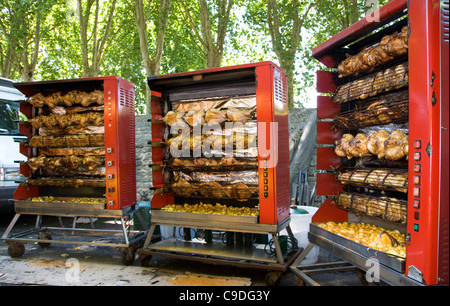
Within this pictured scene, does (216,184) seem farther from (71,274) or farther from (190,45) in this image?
(190,45)

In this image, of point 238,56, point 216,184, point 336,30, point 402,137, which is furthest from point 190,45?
point 402,137

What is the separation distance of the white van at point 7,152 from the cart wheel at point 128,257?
335 centimetres

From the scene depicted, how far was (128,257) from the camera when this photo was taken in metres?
5.06

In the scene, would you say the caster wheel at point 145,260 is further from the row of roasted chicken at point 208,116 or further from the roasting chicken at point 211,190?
the row of roasted chicken at point 208,116

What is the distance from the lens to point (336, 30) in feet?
43.0

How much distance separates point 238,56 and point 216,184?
59.8ft

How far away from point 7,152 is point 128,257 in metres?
4.36

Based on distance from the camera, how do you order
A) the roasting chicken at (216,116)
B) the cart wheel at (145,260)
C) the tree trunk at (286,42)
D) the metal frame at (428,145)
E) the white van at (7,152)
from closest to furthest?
the metal frame at (428,145), the roasting chicken at (216,116), the cart wheel at (145,260), the white van at (7,152), the tree trunk at (286,42)

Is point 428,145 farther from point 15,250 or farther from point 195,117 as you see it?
point 15,250

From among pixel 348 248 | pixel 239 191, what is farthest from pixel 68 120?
pixel 348 248

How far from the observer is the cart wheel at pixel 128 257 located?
199 inches

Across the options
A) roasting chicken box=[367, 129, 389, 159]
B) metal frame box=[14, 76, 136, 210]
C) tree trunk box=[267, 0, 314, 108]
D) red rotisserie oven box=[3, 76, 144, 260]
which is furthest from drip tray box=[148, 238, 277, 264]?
tree trunk box=[267, 0, 314, 108]

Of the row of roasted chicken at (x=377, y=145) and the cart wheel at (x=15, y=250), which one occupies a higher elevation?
the row of roasted chicken at (x=377, y=145)

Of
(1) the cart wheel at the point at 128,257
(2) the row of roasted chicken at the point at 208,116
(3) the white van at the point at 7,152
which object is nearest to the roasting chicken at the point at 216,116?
(2) the row of roasted chicken at the point at 208,116
